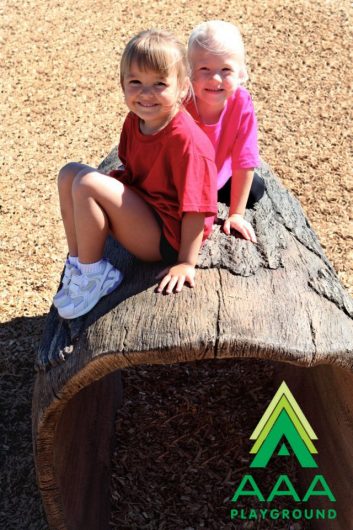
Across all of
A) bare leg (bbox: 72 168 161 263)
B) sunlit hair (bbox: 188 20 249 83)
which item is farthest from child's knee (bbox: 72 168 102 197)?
sunlit hair (bbox: 188 20 249 83)

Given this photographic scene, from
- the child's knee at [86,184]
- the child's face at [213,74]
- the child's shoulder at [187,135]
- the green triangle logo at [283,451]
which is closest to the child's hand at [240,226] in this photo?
the child's shoulder at [187,135]

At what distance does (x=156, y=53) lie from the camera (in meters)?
2.69

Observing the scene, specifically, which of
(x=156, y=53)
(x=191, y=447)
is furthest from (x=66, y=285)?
(x=191, y=447)

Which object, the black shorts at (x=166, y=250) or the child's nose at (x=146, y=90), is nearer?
the child's nose at (x=146, y=90)

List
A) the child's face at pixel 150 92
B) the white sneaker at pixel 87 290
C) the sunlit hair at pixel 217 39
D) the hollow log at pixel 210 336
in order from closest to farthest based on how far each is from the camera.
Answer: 1. the hollow log at pixel 210 336
2. the child's face at pixel 150 92
3. the white sneaker at pixel 87 290
4. the sunlit hair at pixel 217 39

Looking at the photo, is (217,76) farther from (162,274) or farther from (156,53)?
(162,274)

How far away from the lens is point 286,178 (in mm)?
5832

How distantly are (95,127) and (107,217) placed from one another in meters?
3.73

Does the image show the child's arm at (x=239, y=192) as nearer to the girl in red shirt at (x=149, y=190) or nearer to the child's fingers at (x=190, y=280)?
the girl in red shirt at (x=149, y=190)

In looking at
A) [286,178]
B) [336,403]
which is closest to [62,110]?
[286,178]

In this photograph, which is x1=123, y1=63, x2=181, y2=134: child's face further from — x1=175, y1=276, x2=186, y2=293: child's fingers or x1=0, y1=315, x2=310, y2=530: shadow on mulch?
x1=0, y1=315, x2=310, y2=530: shadow on mulch

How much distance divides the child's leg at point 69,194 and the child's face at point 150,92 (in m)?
0.35

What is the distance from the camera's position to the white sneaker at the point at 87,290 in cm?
297

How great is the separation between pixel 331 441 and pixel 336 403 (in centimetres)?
22
